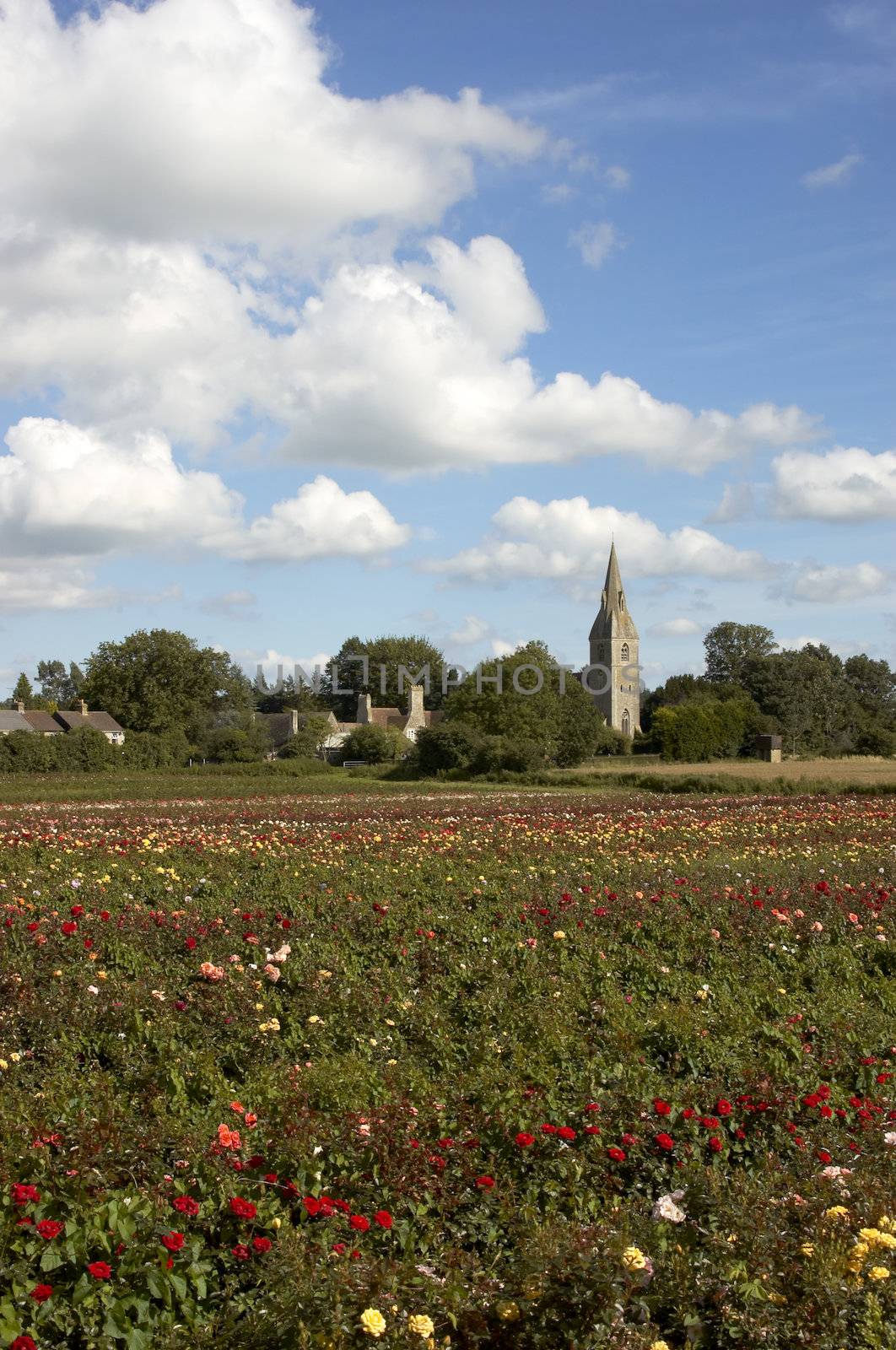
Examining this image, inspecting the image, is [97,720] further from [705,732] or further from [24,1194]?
[24,1194]

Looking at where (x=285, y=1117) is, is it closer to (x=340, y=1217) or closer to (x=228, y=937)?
(x=340, y=1217)

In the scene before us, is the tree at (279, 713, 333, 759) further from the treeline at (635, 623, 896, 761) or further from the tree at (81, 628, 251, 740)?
the treeline at (635, 623, 896, 761)

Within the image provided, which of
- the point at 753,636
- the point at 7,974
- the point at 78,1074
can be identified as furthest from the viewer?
the point at 753,636

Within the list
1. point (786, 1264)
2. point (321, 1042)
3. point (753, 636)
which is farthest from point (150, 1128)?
point (753, 636)

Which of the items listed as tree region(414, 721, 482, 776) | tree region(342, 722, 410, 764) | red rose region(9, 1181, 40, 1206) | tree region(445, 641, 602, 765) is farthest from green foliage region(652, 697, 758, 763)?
red rose region(9, 1181, 40, 1206)

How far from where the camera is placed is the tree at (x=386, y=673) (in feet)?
416

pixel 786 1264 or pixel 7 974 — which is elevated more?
pixel 7 974

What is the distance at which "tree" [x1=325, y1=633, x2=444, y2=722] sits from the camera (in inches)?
4990

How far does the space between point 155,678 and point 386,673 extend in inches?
1290

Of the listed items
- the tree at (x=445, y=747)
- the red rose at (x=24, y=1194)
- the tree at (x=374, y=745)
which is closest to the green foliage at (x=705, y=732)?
the tree at (x=374, y=745)

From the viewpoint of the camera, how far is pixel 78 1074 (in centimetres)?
663

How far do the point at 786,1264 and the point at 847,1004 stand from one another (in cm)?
416

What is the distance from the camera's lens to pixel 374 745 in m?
72.6

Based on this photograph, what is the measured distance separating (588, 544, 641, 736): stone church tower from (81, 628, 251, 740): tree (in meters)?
48.1
